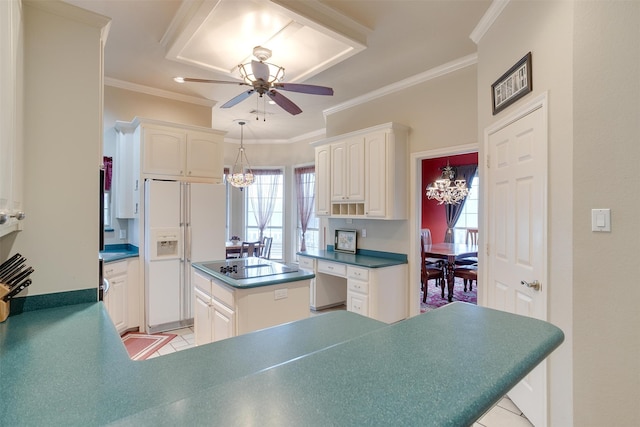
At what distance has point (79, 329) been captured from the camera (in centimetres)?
135

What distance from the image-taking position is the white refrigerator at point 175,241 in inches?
143

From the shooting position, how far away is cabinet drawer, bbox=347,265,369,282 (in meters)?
3.65

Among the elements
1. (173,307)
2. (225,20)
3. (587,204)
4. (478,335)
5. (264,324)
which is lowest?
(173,307)

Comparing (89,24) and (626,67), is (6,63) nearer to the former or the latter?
(89,24)

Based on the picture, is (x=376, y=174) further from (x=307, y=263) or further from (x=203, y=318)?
(x=203, y=318)

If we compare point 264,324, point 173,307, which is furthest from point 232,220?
point 264,324

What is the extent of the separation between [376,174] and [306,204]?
2.79 meters

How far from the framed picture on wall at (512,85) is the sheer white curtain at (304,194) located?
4148 mm

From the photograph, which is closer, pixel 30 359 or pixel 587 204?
pixel 30 359

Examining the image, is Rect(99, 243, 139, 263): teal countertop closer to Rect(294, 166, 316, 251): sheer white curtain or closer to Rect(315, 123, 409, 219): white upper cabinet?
Rect(315, 123, 409, 219): white upper cabinet

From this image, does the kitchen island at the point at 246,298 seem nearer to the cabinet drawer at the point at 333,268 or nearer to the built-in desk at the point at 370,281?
the built-in desk at the point at 370,281

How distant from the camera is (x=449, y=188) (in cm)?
616

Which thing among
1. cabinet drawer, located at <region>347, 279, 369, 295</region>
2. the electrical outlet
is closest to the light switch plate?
the electrical outlet

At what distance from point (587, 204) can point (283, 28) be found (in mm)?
2332
